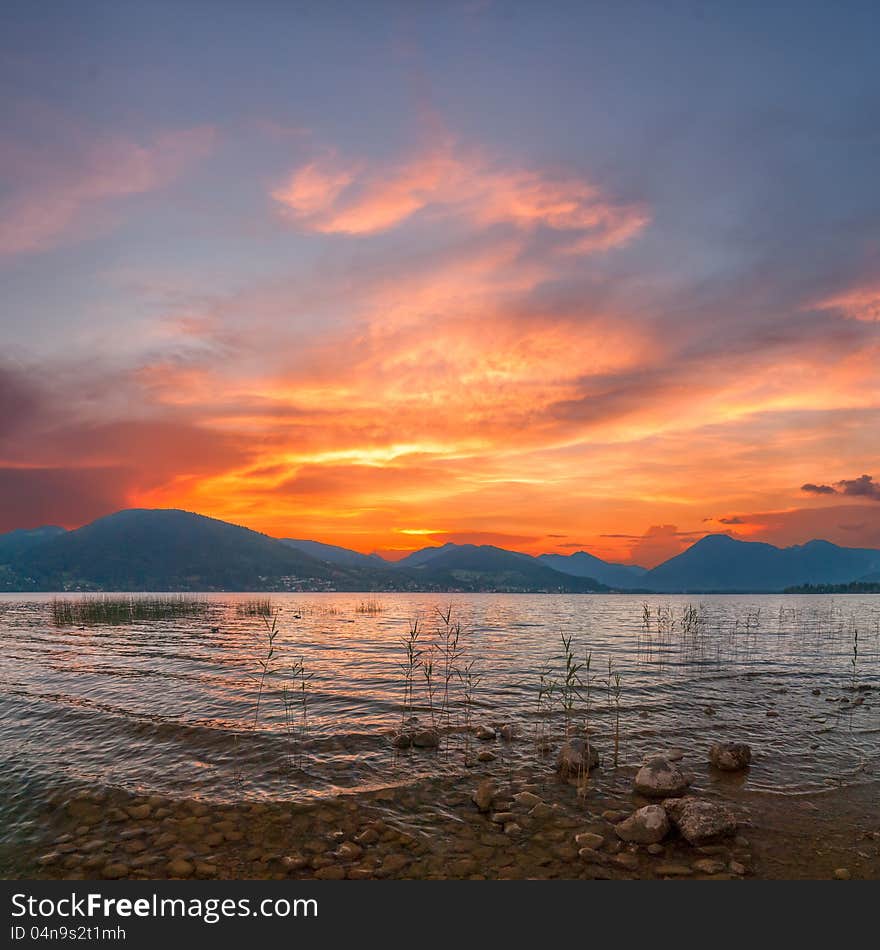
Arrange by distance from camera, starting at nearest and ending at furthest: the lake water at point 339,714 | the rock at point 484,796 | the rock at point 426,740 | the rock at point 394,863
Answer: the rock at point 394,863 → the rock at point 484,796 → the lake water at point 339,714 → the rock at point 426,740

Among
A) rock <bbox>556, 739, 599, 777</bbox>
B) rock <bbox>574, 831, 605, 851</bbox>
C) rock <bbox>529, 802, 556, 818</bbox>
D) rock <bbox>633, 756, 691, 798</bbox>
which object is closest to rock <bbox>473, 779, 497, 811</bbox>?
rock <bbox>529, 802, 556, 818</bbox>

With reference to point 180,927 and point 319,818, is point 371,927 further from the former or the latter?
point 319,818

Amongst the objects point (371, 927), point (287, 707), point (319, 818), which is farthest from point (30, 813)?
point (287, 707)

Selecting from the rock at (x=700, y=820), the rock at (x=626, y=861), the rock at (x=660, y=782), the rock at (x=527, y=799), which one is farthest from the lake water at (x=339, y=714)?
the rock at (x=626, y=861)

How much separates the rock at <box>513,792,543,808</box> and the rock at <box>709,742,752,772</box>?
7480 millimetres

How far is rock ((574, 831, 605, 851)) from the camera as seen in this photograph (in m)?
11.8

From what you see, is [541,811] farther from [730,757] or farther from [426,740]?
[730,757]

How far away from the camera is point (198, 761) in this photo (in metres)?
18.1

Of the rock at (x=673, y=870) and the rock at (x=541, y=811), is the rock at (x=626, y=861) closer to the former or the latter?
the rock at (x=673, y=870)

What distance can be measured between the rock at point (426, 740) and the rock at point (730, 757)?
987 cm

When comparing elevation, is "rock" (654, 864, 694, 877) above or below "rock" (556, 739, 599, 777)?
above

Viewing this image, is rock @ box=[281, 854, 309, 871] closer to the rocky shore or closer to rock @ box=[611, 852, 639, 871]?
the rocky shore

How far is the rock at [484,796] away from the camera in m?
14.0

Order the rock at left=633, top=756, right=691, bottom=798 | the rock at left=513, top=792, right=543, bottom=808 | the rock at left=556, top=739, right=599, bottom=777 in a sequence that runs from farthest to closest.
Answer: the rock at left=556, top=739, right=599, bottom=777 → the rock at left=633, top=756, right=691, bottom=798 → the rock at left=513, top=792, right=543, bottom=808
